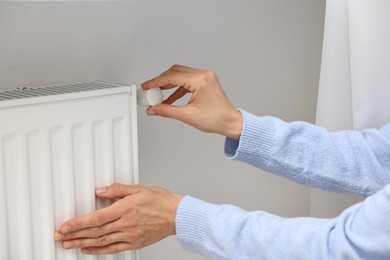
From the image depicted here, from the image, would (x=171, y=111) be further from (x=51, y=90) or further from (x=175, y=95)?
(x=51, y=90)

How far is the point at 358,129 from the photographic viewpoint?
1.19 meters

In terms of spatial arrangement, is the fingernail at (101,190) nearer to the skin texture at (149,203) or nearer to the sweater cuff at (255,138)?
the skin texture at (149,203)

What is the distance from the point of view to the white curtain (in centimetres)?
112

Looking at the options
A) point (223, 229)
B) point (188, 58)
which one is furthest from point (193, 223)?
point (188, 58)

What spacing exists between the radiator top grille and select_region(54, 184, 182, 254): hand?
0.15m

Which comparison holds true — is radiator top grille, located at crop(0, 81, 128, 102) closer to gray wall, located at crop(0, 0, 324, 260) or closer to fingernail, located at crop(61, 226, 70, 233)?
gray wall, located at crop(0, 0, 324, 260)

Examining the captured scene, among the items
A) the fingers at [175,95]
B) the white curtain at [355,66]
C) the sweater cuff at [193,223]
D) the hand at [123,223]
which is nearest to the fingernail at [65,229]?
the hand at [123,223]

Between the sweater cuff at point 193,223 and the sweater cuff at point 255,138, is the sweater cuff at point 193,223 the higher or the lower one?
the lower one

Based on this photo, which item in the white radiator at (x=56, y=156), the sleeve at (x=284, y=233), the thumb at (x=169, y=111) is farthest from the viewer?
the thumb at (x=169, y=111)

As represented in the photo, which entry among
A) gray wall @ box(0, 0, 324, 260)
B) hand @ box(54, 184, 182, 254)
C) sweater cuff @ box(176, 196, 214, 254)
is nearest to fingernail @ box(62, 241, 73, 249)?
hand @ box(54, 184, 182, 254)

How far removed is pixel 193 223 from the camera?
973 millimetres

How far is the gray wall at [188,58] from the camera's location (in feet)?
3.49

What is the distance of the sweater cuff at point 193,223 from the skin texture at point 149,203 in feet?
0.06

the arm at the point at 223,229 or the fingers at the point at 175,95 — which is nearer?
the arm at the point at 223,229
